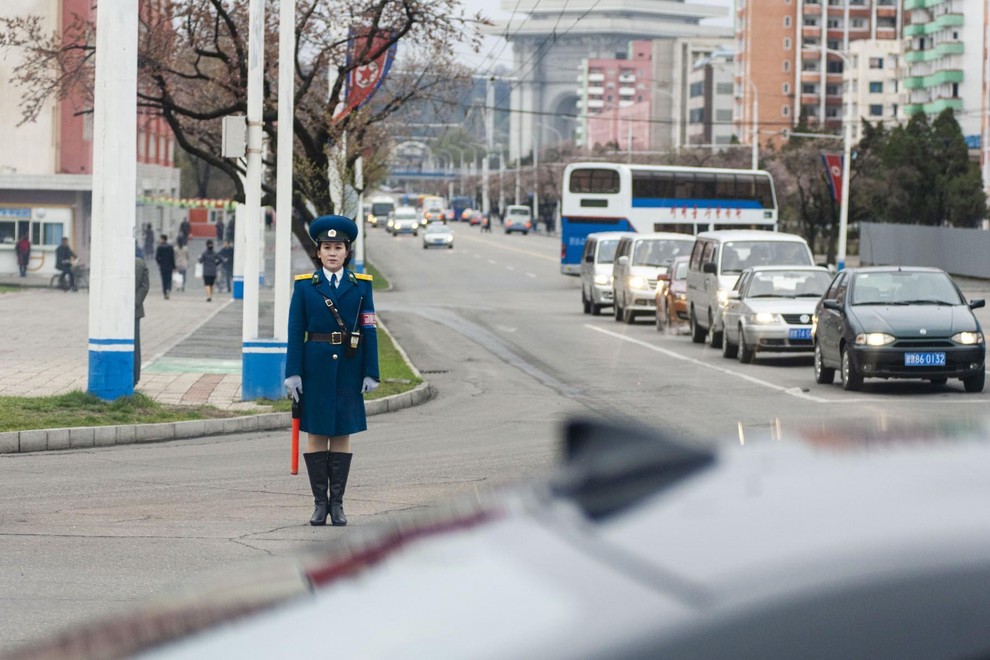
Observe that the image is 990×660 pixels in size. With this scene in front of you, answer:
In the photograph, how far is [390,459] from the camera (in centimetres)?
1335

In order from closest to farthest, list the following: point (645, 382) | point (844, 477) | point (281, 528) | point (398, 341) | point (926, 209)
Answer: point (844, 477) → point (281, 528) → point (645, 382) → point (398, 341) → point (926, 209)

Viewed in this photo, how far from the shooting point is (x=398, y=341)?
96.6 feet

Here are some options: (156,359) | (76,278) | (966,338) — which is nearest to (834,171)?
(76,278)

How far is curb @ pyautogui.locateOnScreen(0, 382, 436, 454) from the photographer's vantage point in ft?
46.0

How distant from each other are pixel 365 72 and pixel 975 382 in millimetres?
9580

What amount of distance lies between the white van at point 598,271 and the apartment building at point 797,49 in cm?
11574

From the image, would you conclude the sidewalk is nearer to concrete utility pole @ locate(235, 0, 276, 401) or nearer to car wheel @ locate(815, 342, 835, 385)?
concrete utility pole @ locate(235, 0, 276, 401)

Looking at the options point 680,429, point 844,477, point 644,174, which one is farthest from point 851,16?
point 844,477

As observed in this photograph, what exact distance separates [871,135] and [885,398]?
6540 cm

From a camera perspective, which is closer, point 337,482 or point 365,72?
point 337,482

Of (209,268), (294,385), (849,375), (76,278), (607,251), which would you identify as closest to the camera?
(294,385)

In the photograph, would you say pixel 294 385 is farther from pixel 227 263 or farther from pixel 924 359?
pixel 227 263

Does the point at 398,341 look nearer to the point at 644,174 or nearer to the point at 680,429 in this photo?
the point at 680,429

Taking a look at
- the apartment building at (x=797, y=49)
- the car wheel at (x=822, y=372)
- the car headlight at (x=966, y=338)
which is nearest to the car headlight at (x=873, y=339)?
the car headlight at (x=966, y=338)
